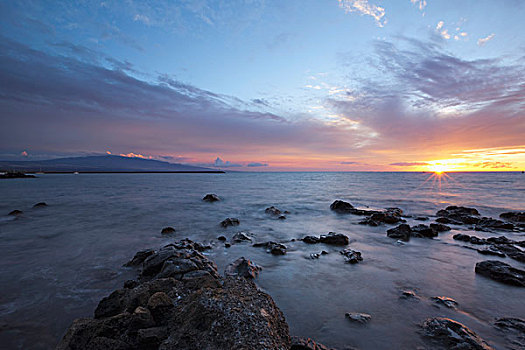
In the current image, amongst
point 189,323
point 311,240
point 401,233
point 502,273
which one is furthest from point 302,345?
point 401,233

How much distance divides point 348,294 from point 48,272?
8651 millimetres

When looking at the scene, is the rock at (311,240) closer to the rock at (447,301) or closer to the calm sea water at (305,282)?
the calm sea water at (305,282)

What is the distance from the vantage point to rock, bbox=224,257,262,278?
670 centimetres

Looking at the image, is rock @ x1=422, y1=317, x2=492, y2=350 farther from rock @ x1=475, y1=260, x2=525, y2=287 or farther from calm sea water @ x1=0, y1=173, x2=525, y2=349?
rock @ x1=475, y1=260, x2=525, y2=287

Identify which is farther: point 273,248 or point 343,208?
point 343,208

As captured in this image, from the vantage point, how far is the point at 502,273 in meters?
6.54

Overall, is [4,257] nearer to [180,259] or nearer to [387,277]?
A: [180,259]

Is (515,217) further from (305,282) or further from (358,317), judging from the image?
(358,317)

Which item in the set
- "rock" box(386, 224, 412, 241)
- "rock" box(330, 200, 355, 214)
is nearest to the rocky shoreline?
A: "rock" box(386, 224, 412, 241)

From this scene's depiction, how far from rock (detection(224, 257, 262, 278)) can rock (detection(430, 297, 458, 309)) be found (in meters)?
4.51

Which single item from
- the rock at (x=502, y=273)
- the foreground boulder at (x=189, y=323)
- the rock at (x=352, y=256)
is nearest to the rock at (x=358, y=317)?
the foreground boulder at (x=189, y=323)

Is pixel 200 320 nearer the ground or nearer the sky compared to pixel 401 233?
nearer the sky

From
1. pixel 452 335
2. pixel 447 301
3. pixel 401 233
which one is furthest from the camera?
pixel 401 233

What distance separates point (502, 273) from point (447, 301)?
2715 millimetres
